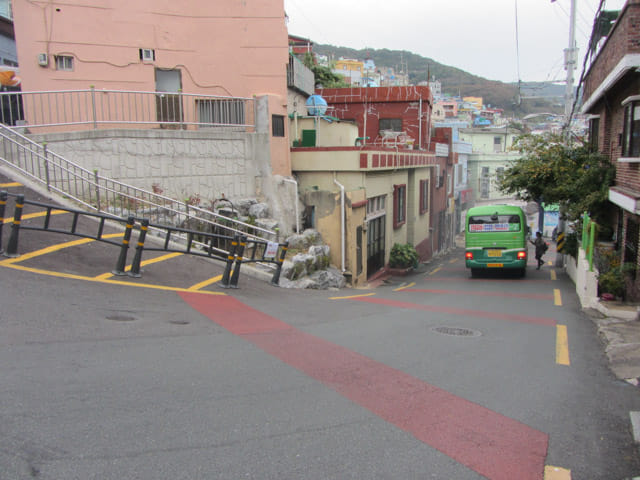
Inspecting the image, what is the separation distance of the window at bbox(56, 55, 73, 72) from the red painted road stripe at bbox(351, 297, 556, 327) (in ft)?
39.1

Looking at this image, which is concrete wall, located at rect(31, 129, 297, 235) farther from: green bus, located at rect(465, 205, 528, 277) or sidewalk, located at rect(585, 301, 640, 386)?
sidewalk, located at rect(585, 301, 640, 386)

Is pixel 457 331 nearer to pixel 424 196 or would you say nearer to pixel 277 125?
pixel 277 125

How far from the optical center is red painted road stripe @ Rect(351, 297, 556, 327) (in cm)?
1083

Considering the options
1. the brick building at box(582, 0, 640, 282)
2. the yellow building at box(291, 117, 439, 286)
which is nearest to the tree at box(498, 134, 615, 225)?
the brick building at box(582, 0, 640, 282)

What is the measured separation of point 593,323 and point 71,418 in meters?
9.60

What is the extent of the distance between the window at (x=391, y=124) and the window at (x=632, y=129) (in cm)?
2093

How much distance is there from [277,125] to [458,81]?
151 m

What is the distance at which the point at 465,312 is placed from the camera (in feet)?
38.6

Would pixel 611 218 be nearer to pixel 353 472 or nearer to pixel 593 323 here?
pixel 593 323

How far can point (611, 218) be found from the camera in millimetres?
16812

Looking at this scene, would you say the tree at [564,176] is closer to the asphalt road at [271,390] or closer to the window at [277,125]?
the asphalt road at [271,390]

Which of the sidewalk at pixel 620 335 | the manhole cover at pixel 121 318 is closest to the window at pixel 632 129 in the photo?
the sidewalk at pixel 620 335

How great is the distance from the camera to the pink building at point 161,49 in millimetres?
16422

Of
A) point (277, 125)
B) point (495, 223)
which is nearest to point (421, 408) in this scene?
point (277, 125)
